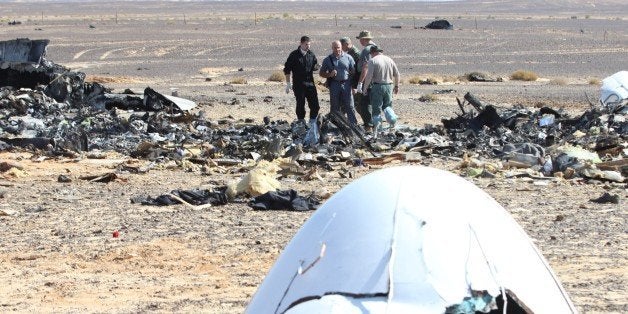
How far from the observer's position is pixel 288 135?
2041 centimetres

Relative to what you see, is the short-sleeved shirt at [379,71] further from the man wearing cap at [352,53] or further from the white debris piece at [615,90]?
the white debris piece at [615,90]

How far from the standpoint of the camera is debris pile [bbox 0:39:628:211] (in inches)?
648

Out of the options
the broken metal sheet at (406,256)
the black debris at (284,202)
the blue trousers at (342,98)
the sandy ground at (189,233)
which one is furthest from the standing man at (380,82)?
the broken metal sheet at (406,256)

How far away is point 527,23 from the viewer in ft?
314

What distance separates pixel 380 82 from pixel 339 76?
28.0 inches

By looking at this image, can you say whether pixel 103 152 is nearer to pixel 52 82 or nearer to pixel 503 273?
pixel 52 82

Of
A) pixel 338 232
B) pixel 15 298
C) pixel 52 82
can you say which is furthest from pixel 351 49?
pixel 338 232

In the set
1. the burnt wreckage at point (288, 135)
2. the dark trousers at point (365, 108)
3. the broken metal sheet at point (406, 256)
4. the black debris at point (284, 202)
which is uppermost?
the broken metal sheet at point (406, 256)

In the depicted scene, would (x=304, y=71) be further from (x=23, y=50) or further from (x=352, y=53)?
(x=23, y=50)

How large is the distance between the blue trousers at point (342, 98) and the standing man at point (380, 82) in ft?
1.14

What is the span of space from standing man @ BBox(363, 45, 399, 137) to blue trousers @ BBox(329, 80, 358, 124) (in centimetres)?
35

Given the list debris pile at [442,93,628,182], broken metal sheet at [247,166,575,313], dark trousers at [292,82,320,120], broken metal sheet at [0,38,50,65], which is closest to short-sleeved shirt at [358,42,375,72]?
dark trousers at [292,82,320,120]

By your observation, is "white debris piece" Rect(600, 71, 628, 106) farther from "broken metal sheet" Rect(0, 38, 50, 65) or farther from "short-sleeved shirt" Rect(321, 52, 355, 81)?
"broken metal sheet" Rect(0, 38, 50, 65)

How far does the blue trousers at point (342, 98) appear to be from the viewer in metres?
19.6
